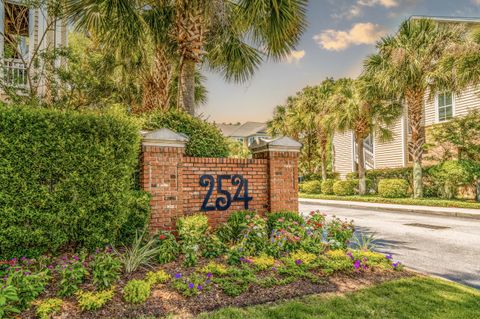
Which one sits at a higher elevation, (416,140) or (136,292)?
(416,140)

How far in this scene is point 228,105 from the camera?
47.6ft

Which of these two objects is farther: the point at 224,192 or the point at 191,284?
the point at 224,192

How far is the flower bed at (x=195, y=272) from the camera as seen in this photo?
3.22 meters

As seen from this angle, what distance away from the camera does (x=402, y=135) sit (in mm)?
20734

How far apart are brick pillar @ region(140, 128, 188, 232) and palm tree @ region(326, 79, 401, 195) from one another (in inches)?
525

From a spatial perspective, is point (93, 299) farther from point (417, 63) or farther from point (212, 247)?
point (417, 63)

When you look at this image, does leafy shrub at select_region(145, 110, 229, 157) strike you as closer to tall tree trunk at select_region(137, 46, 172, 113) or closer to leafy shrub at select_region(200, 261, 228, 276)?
leafy shrub at select_region(200, 261, 228, 276)

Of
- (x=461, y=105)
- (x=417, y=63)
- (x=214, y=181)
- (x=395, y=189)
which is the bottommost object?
(x=395, y=189)

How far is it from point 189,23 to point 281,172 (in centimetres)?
468

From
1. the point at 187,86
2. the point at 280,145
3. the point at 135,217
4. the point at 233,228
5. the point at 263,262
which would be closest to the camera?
the point at 263,262

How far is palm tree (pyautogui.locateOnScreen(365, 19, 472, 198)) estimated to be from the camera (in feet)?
43.2

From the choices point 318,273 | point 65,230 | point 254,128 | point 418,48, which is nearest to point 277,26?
point 318,273

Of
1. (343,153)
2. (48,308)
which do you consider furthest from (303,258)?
(343,153)

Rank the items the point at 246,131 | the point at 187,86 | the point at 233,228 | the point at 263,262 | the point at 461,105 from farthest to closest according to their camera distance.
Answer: the point at 246,131 < the point at 461,105 < the point at 187,86 < the point at 233,228 < the point at 263,262
